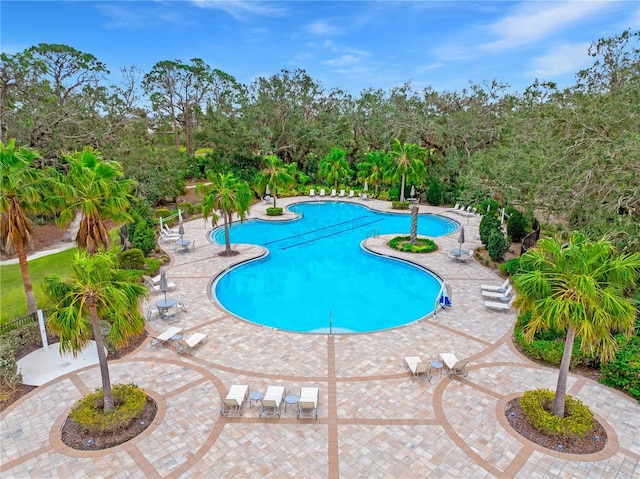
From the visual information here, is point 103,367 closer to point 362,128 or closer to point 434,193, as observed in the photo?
point 434,193

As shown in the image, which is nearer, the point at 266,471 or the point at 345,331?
the point at 266,471

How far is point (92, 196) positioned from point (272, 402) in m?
10.3

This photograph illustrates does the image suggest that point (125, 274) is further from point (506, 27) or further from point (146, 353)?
point (506, 27)

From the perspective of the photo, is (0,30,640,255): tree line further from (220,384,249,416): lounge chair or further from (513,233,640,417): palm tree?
(220,384,249,416): lounge chair

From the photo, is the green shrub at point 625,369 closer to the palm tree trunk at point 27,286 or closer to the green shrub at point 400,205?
the palm tree trunk at point 27,286

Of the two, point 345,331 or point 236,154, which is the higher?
point 236,154

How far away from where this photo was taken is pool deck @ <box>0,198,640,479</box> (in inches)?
344

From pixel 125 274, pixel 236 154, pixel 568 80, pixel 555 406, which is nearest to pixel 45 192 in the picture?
pixel 125 274

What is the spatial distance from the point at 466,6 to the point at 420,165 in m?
20.8

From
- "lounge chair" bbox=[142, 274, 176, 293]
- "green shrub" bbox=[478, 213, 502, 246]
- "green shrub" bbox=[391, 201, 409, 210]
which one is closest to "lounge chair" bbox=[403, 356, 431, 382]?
"lounge chair" bbox=[142, 274, 176, 293]

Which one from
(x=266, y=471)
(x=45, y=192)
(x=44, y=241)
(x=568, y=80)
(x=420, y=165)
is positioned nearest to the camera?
(x=266, y=471)

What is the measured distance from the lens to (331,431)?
9.82 metres

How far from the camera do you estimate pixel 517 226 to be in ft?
83.9

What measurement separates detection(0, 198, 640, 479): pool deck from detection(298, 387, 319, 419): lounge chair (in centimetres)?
22
